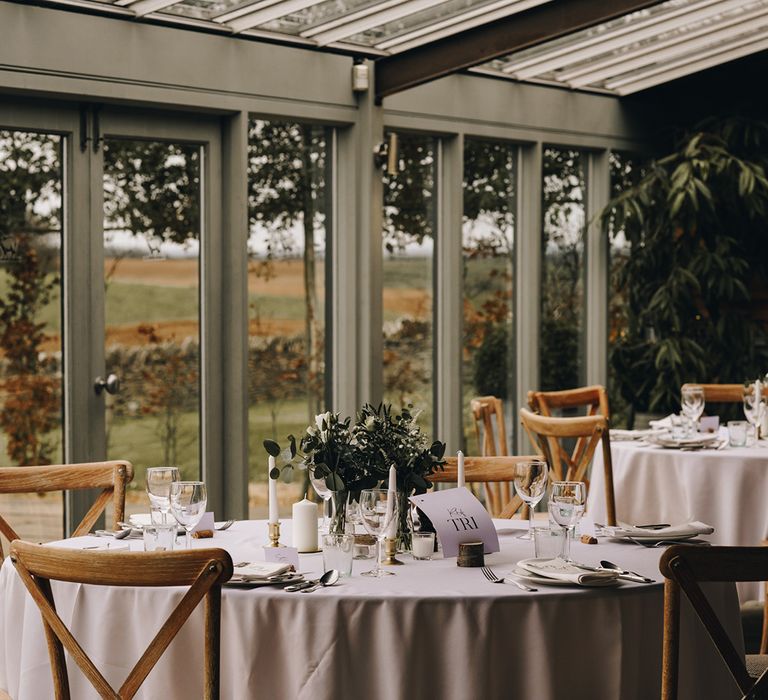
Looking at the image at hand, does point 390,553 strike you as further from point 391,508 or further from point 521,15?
point 521,15

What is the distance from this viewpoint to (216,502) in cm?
570

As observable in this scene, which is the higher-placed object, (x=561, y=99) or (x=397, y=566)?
(x=561, y=99)

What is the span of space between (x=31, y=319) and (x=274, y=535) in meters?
2.60

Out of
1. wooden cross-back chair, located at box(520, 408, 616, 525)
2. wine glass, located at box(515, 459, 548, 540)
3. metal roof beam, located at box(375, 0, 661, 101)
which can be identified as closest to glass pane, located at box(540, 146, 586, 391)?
metal roof beam, located at box(375, 0, 661, 101)

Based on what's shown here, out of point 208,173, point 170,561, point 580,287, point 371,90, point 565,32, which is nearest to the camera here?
point 170,561

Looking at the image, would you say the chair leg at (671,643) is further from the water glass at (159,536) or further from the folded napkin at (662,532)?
the water glass at (159,536)

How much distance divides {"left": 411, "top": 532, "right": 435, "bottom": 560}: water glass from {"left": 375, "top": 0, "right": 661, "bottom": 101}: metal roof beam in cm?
296

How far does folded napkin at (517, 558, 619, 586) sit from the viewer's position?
2.36m

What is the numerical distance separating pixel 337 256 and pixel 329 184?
390 mm

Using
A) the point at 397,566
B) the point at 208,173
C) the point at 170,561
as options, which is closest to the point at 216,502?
the point at 208,173

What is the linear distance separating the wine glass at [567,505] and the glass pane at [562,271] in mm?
4896

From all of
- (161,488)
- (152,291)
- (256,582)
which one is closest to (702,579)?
(256,582)

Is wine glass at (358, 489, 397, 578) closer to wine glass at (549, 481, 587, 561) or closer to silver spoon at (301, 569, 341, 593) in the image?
silver spoon at (301, 569, 341, 593)

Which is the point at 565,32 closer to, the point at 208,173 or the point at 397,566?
the point at 208,173
